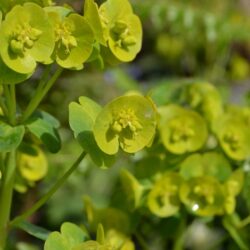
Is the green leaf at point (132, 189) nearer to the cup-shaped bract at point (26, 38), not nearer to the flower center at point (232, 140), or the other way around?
the flower center at point (232, 140)

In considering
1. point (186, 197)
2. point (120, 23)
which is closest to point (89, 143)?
point (120, 23)

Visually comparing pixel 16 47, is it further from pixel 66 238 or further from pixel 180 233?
pixel 180 233

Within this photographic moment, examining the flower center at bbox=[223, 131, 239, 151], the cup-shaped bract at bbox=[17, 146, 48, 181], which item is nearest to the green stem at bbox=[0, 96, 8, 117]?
the cup-shaped bract at bbox=[17, 146, 48, 181]

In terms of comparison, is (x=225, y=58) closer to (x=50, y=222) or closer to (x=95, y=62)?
(x=50, y=222)

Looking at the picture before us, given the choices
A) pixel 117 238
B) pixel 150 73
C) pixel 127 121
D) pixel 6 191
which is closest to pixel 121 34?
pixel 127 121

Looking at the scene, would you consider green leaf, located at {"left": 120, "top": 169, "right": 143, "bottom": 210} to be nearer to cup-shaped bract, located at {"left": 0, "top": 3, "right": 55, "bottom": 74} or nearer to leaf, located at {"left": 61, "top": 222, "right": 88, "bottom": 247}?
leaf, located at {"left": 61, "top": 222, "right": 88, "bottom": 247}

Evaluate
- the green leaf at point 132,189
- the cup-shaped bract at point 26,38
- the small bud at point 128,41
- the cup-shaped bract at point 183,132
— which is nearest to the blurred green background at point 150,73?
the cup-shaped bract at point 183,132
